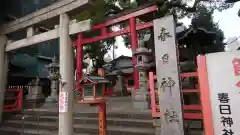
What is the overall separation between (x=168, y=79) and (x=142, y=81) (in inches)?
166

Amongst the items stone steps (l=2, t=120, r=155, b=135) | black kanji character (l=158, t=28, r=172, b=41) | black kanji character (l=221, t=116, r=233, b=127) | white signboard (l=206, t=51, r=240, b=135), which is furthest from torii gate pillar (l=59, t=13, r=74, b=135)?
black kanji character (l=221, t=116, r=233, b=127)

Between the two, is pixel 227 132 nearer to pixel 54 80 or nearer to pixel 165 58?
pixel 165 58

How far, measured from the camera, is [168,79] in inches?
134

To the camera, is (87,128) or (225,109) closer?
(225,109)

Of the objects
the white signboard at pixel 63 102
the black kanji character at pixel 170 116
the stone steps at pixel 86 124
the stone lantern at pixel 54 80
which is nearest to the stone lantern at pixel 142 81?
the stone steps at pixel 86 124

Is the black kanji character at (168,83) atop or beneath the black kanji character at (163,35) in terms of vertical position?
beneath

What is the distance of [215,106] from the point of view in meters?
2.80

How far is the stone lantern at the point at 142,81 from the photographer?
701 centimetres

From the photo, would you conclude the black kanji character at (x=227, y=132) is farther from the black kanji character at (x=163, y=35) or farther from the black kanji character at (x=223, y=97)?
the black kanji character at (x=163, y=35)

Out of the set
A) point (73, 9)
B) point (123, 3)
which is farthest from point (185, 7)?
point (73, 9)

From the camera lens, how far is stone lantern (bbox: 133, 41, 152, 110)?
701cm

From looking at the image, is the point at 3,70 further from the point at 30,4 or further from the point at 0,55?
the point at 30,4

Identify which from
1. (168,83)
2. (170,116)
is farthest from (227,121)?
(168,83)

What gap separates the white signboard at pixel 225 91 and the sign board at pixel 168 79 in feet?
1.91
